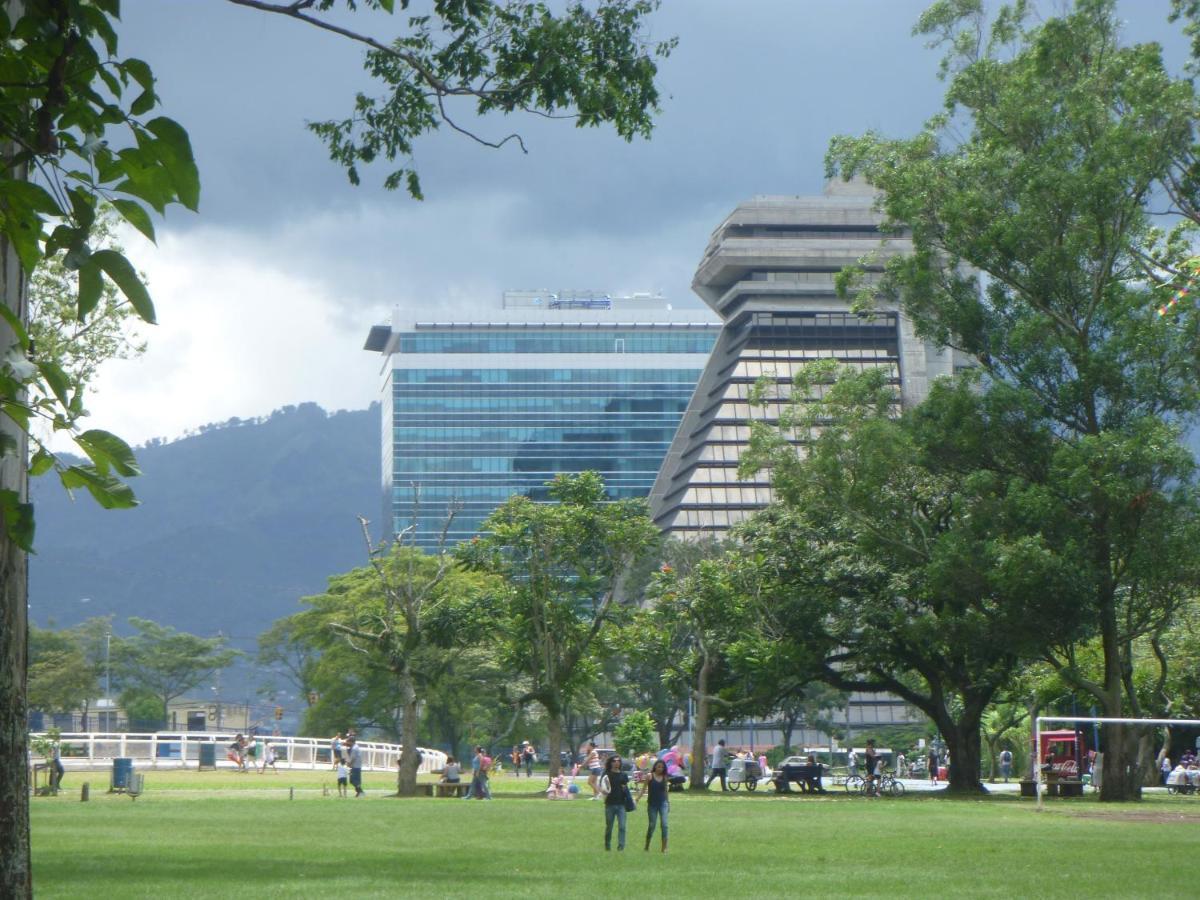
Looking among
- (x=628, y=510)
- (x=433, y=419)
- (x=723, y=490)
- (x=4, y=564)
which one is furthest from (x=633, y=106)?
(x=433, y=419)

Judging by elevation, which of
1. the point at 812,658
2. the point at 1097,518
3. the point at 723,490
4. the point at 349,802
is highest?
the point at 723,490

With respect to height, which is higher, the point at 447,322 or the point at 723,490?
the point at 447,322

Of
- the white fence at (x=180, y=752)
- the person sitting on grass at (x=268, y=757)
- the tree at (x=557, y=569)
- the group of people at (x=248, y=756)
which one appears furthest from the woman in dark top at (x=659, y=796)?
the person sitting on grass at (x=268, y=757)

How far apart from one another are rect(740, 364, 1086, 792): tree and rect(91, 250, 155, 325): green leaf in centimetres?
3694

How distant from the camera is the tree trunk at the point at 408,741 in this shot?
43062 mm

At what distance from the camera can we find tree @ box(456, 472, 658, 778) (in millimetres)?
46906

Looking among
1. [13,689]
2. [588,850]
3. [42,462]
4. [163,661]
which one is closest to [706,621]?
[588,850]

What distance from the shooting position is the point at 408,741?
43.0m

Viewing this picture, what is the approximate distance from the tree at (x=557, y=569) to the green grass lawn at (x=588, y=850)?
11.0m

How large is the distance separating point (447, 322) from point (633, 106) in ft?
542

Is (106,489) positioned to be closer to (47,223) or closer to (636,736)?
(47,223)

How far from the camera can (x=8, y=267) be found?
3.88 m

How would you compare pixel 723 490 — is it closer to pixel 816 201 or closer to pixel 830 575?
pixel 816 201

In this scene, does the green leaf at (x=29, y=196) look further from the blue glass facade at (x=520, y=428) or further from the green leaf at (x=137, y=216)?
the blue glass facade at (x=520, y=428)
